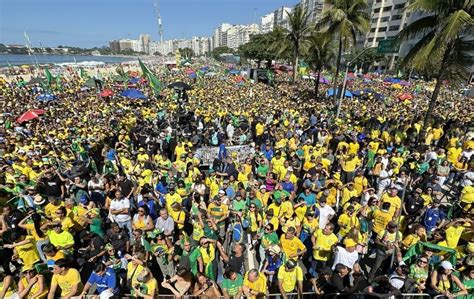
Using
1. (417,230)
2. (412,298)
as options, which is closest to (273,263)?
(412,298)

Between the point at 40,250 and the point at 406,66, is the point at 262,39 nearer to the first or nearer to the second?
the point at 406,66

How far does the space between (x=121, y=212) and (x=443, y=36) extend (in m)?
11.4

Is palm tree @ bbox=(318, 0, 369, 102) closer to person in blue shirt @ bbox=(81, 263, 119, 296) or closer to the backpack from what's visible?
the backpack

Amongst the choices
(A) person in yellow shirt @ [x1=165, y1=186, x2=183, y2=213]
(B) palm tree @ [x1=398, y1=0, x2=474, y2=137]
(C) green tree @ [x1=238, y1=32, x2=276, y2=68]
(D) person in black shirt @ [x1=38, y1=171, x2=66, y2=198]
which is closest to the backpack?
(A) person in yellow shirt @ [x1=165, y1=186, x2=183, y2=213]

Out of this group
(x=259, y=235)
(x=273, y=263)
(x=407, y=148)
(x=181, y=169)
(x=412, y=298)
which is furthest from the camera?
(x=407, y=148)

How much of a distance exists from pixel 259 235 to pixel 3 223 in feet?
→ 15.8

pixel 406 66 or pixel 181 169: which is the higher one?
pixel 406 66

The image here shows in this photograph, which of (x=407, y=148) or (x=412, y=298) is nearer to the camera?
(x=412, y=298)

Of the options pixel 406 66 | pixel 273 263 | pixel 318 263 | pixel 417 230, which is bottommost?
pixel 318 263

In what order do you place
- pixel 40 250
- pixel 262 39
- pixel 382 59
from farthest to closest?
pixel 382 59
pixel 262 39
pixel 40 250

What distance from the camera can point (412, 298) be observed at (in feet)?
13.5

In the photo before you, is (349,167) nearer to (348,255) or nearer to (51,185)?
(348,255)

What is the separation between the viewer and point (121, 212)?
5.86 m

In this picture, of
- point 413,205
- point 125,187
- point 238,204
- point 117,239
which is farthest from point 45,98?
point 413,205
